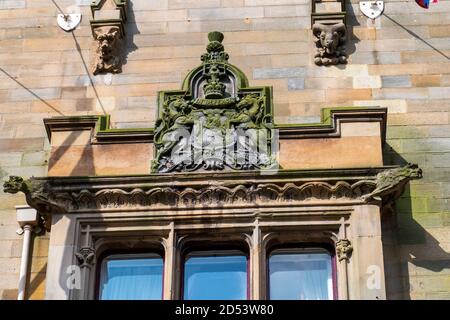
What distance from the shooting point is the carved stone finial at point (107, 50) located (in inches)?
762

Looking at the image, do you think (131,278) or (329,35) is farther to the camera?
(329,35)

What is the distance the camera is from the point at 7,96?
63.2 feet

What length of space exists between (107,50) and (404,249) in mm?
5828

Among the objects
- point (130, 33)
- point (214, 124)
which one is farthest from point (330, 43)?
point (130, 33)

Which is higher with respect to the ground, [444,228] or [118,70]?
[118,70]

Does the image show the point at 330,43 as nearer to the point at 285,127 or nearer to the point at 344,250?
the point at 285,127

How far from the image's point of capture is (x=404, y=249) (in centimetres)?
1691

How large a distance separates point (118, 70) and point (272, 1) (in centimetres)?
280

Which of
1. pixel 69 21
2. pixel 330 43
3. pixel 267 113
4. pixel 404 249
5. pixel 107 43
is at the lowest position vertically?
pixel 404 249

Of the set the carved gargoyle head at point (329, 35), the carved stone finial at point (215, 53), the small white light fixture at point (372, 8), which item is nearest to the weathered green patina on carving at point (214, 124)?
the carved stone finial at point (215, 53)

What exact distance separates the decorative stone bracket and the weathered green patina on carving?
78.5 inches

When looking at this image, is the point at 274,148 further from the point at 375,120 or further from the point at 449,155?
the point at 449,155

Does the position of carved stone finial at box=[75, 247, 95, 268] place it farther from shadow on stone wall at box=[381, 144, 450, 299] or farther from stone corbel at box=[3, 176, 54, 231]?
shadow on stone wall at box=[381, 144, 450, 299]
